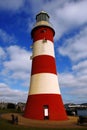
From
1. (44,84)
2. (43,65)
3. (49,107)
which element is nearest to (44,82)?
(44,84)

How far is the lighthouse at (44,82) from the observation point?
806 inches

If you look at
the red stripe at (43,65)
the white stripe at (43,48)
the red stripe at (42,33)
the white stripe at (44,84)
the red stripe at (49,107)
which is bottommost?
the red stripe at (49,107)

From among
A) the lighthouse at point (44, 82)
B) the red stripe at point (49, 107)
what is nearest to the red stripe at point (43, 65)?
the lighthouse at point (44, 82)

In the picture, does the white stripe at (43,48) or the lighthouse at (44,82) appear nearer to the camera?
the lighthouse at (44,82)

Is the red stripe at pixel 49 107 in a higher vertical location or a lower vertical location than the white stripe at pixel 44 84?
lower

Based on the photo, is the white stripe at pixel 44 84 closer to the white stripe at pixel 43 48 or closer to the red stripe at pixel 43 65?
the red stripe at pixel 43 65

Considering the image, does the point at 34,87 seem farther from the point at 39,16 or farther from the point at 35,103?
the point at 39,16

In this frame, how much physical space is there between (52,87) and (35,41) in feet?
18.6

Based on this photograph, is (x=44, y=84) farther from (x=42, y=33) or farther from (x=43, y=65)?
(x=42, y=33)

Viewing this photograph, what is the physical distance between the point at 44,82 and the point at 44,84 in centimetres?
21

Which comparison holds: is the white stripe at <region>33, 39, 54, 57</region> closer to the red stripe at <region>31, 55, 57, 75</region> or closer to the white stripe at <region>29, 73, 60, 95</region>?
the red stripe at <region>31, 55, 57, 75</region>

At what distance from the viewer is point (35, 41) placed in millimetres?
23016

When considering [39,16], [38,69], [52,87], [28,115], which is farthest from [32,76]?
[39,16]

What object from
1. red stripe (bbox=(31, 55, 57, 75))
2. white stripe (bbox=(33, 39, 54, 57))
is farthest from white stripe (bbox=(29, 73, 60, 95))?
white stripe (bbox=(33, 39, 54, 57))
